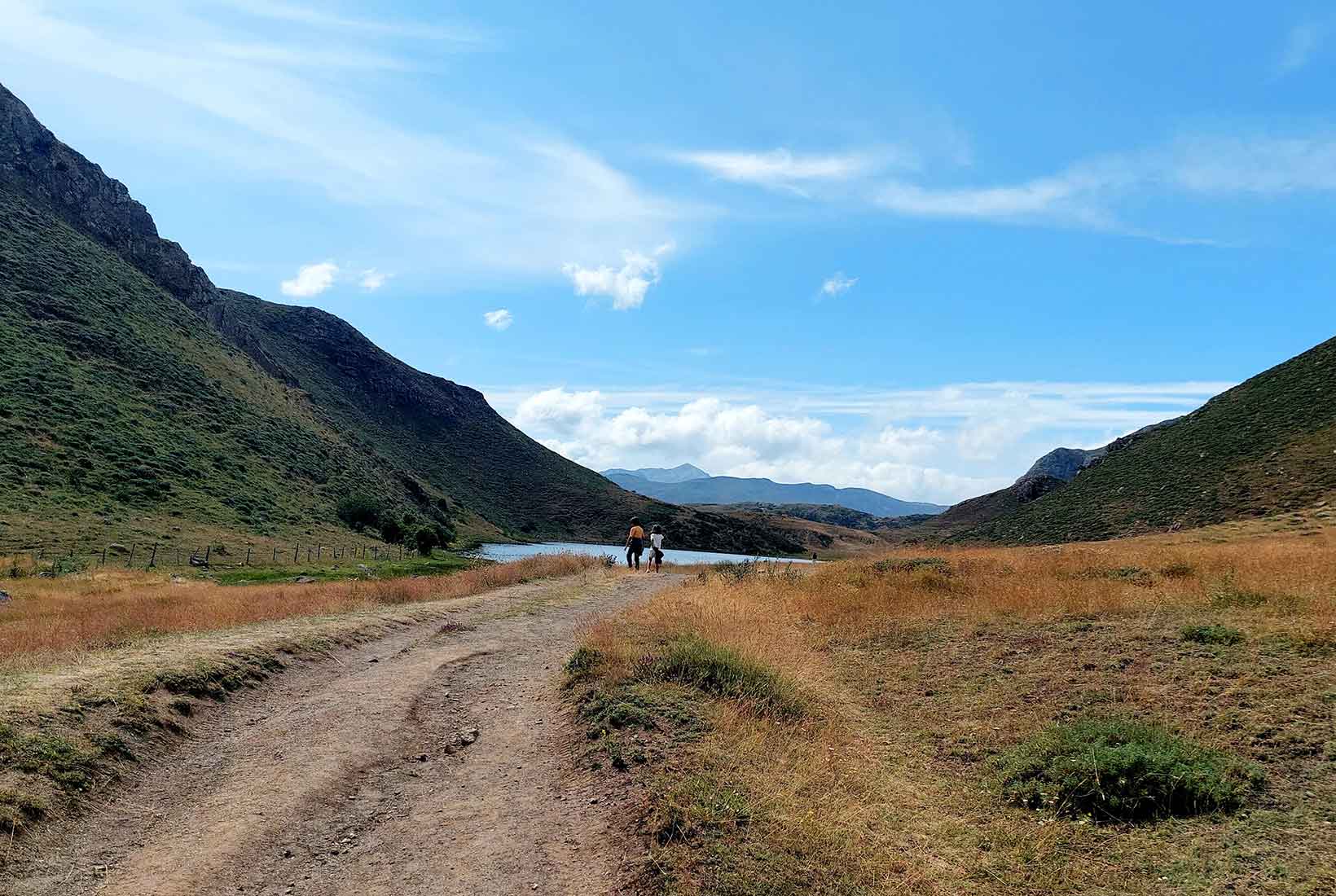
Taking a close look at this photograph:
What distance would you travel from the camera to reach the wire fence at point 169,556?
1250 inches

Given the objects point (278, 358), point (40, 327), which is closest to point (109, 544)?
point (40, 327)

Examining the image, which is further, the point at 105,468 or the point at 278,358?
the point at 278,358

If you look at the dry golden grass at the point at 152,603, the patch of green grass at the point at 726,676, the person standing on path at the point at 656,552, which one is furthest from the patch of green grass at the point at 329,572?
the patch of green grass at the point at 726,676

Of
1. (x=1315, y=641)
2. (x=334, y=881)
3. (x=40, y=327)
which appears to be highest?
(x=40, y=327)

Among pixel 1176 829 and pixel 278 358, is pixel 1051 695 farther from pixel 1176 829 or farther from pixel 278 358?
pixel 278 358

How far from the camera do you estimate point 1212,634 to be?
31.2 feet

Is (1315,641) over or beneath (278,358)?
beneath

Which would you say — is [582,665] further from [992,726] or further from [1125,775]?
[1125,775]

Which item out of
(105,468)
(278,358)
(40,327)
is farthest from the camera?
(278,358)

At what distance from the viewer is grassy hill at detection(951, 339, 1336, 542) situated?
37250 millimetres

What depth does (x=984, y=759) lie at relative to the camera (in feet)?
25.4

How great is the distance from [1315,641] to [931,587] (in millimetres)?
8986

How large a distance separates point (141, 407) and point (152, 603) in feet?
151

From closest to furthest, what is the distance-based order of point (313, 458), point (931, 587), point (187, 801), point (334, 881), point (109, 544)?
point (334, 881), point (187, 801), point (931, 587), point (109, 544), point (313, 458)
